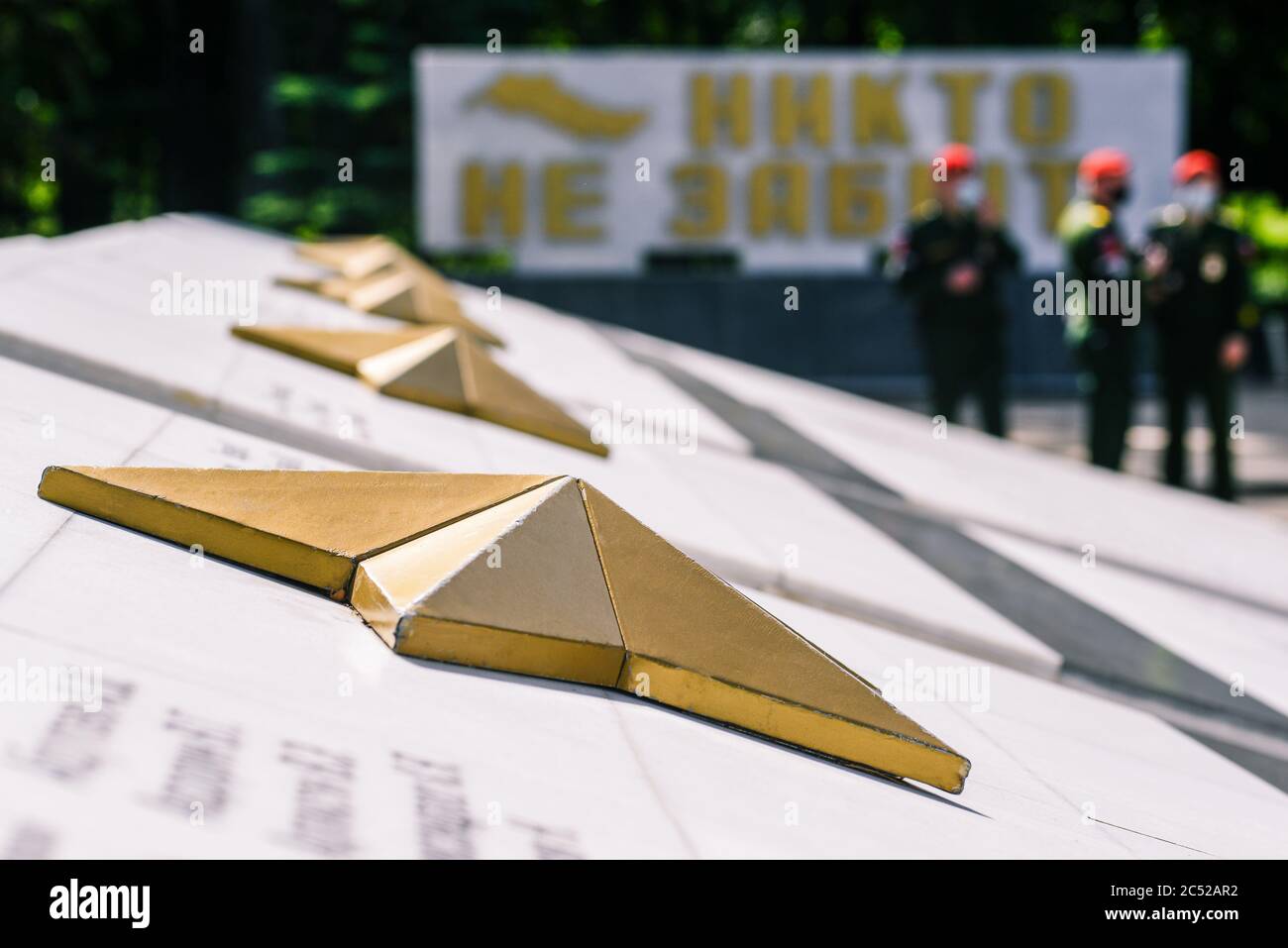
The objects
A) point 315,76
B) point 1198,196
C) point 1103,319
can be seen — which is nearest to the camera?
point 1103,319

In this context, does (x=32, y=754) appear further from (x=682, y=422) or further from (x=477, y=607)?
(x=682, y=422)

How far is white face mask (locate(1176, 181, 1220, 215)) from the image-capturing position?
7.89 m

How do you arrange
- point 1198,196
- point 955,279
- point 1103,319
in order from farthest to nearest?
point 955,279 → point 1198,196 → point 1103,319

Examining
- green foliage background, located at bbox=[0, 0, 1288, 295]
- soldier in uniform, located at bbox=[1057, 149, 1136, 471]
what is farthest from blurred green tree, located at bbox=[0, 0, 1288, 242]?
soldier in uniform, located at bbox=[1057, 149, 1136, 471]

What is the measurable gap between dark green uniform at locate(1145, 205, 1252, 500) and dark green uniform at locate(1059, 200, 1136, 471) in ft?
0.81

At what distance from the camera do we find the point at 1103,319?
25.3ft

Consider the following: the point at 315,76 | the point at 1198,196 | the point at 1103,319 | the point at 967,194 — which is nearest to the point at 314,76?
the point at 315,76

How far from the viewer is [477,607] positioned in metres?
1.93

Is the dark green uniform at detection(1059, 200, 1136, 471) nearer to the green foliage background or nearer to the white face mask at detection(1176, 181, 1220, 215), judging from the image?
the white face mask at detection(1176, 181, 1220, 215)

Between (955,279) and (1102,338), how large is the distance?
820mm

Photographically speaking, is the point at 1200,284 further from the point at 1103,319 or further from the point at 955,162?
the point at 955,162

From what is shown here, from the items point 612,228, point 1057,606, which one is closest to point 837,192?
point 612,228
